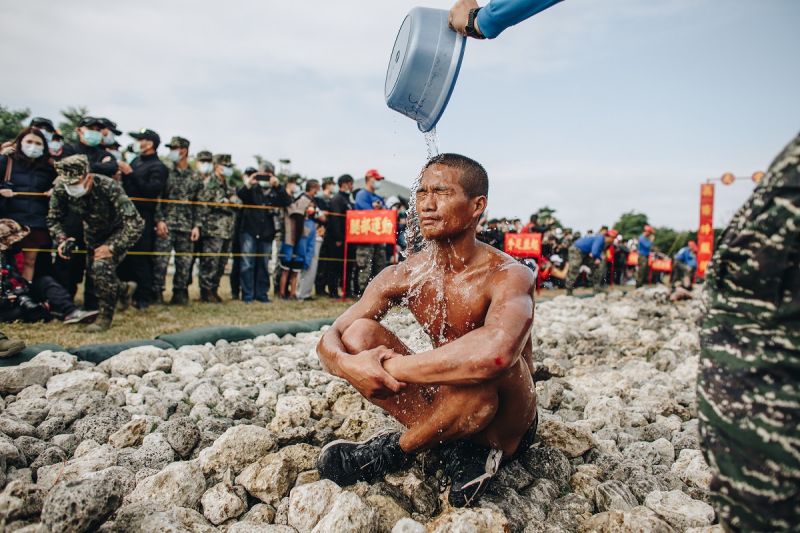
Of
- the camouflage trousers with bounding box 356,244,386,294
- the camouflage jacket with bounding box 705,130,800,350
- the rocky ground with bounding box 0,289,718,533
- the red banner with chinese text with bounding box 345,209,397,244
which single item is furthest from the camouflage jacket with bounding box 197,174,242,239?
the camouflage jacket with bounding box 705,130,800,350

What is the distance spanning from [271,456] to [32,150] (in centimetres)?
508

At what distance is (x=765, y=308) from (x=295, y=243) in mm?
7204

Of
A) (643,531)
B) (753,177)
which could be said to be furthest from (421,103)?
(753,177)

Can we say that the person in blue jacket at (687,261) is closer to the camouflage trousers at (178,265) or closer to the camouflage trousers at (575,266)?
the camouflage trousers at (575,266)

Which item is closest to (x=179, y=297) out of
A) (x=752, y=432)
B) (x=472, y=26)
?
(x=472, y=26)

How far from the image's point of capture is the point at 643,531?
67.1 inches

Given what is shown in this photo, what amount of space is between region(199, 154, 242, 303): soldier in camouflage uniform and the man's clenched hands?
19.0 ft

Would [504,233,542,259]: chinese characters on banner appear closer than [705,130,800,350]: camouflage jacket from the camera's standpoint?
No

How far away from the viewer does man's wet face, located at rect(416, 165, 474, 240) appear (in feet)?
6.89

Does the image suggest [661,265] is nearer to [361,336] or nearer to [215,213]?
[215,213]

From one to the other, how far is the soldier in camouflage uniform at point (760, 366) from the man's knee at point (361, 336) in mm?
1178

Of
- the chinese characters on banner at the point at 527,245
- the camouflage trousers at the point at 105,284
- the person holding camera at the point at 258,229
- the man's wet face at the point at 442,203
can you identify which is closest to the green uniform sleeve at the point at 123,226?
the camouflage trousers at the point at 105,284

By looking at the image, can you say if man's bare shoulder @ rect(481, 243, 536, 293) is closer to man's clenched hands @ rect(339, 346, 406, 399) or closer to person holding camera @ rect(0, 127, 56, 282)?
man's clenched hands @ rect(339, 346, 406, 399)

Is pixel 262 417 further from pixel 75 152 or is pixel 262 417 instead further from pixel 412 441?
pixel 75 152
